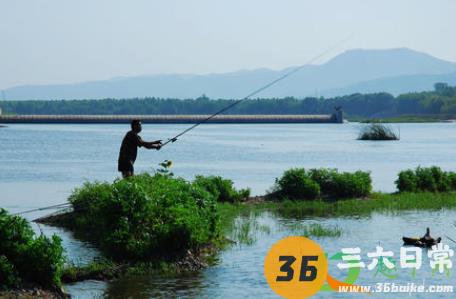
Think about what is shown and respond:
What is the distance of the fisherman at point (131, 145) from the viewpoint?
63.4 feet

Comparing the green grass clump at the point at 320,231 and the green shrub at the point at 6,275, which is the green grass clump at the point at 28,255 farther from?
the green grass clump at the point at 320,231

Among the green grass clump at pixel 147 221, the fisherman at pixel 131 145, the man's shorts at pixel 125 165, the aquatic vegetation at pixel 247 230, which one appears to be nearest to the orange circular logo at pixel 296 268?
the aquatic vegetation at pixel 247 230

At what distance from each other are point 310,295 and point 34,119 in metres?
179

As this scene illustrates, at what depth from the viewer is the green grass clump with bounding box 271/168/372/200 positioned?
92.1ft

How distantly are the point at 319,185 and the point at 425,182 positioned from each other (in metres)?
4.61

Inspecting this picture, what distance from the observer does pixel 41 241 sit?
46.2ft

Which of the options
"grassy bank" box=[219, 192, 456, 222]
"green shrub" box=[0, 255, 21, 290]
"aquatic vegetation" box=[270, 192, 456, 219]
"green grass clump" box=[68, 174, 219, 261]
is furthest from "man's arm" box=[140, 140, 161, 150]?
"aquatic vegetation" box=[270, 192, 456, 219]

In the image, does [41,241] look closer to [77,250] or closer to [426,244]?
[77,250]

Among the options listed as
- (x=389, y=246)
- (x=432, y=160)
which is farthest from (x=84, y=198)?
(x=432, y=160)

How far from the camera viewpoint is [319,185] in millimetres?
28391

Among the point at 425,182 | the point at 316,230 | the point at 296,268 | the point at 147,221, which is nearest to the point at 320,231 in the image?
the point at 316,230

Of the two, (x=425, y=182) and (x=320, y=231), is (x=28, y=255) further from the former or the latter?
(x=425, y=182)

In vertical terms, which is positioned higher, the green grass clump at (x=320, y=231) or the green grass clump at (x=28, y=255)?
the green grass clump at (x=28, y=255)

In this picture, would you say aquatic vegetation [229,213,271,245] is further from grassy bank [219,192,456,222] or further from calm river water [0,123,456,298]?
grassy bank [219,192,456,222]
